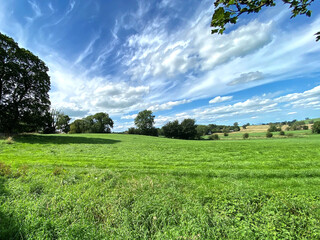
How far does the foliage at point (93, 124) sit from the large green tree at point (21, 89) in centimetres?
4605

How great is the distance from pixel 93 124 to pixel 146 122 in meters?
27.2

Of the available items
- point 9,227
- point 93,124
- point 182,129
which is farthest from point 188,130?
point 9,227

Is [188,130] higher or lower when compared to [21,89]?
lower

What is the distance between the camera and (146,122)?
69.1m

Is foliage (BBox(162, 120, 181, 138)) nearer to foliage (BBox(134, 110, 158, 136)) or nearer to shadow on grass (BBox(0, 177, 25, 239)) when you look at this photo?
foliage (BBox(134, 110, 158, 136))

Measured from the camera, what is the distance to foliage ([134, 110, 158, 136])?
67.8 m

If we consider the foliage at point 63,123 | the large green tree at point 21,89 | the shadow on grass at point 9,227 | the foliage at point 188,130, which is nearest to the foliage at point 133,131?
the foliage at point 188,130

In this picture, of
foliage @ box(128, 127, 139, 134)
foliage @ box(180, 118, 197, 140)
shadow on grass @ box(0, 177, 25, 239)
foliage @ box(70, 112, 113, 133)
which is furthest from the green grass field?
foliage @ box(70, 112, 113, 133)

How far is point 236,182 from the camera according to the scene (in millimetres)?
5379

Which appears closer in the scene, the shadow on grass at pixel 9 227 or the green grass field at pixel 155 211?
the shadow on grass at pixel 9 227

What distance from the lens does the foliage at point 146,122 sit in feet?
222

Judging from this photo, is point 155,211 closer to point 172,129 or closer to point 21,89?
point 21,89

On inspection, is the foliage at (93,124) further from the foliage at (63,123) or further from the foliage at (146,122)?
the foliage at (146,122)

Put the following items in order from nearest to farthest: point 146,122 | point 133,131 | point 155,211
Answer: point 155,211 < point 133,131 < point 146,122
